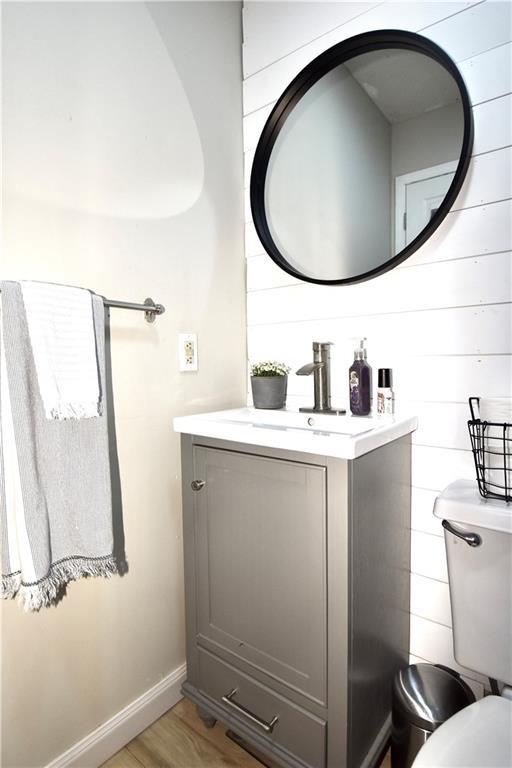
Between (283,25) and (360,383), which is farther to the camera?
(283,25)

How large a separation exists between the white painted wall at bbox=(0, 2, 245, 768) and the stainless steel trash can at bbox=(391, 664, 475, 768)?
2.14 ft

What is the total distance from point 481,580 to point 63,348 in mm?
1022

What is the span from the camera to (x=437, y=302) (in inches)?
44.2

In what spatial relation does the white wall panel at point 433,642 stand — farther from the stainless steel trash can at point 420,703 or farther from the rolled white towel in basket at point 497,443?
the rolled white towel in basket at point 497,443

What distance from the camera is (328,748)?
936mm

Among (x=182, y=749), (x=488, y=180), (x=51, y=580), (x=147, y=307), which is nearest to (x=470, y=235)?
(x=488, y=180)

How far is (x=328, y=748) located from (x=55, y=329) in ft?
3.60

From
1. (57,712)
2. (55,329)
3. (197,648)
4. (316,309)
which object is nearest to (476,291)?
(316,309)

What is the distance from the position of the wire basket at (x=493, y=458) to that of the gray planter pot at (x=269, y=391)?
583mm

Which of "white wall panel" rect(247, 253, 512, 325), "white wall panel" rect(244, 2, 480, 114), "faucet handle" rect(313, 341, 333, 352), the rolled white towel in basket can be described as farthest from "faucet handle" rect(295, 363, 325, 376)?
"white wall panel" rect(244, 2, 480, 114)

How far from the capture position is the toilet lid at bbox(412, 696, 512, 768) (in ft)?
2.18

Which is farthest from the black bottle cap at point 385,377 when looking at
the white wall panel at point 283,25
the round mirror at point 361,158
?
the white wall panel at point 283,25

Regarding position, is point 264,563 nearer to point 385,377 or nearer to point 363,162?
point 385,377

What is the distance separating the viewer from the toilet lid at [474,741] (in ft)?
2.18
